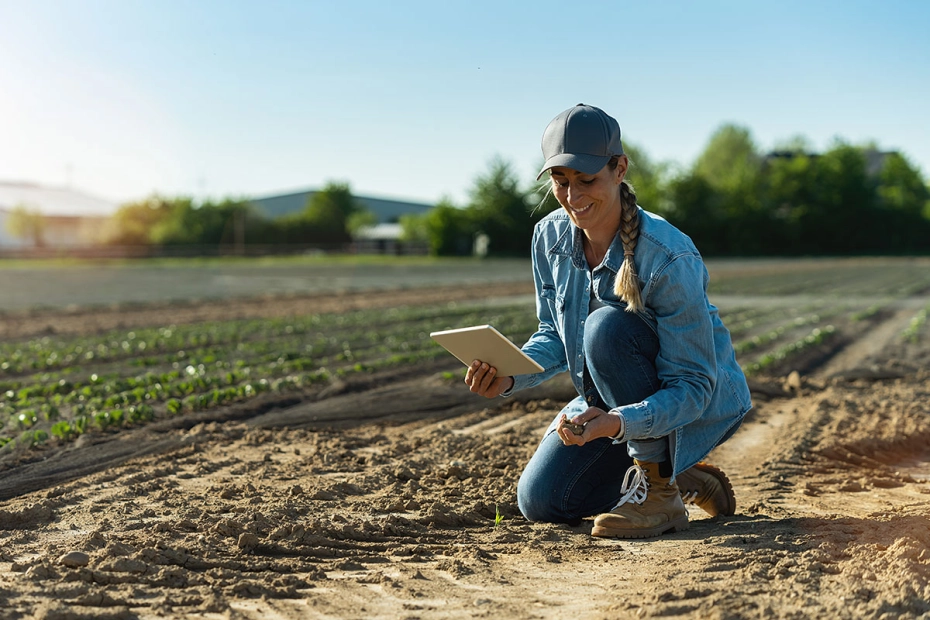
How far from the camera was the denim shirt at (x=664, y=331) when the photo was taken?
A: 3.45 m

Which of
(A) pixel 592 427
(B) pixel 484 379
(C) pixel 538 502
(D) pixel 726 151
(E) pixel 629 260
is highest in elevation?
(D) pixel 726 151

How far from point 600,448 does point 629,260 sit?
0.90m

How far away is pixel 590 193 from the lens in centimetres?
348

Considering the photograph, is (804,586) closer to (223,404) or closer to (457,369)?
(223,404)

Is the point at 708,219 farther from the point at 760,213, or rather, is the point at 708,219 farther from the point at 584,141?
the point at 584,141

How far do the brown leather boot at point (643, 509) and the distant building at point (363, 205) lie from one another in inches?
2881

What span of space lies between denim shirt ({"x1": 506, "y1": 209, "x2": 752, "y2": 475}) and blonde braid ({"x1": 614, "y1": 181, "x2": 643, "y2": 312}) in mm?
36

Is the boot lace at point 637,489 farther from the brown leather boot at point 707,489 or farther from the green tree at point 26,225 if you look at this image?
the green tree at point 26,225

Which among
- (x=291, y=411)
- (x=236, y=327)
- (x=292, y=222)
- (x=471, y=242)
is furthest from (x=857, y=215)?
(x=291, y=411)

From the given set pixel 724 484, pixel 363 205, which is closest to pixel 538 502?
pixel 724 484

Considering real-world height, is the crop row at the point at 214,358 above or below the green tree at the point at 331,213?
below

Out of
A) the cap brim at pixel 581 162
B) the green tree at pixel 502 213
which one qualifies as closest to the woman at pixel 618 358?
the cap brim at pixel 581 162

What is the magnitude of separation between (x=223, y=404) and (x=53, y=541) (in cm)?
327

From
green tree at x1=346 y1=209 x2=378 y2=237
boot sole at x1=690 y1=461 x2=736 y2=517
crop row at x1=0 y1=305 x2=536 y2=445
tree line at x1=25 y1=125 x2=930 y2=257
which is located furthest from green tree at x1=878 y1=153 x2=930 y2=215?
boot sole at x1=690 y1=461 x2=736 y2=517
